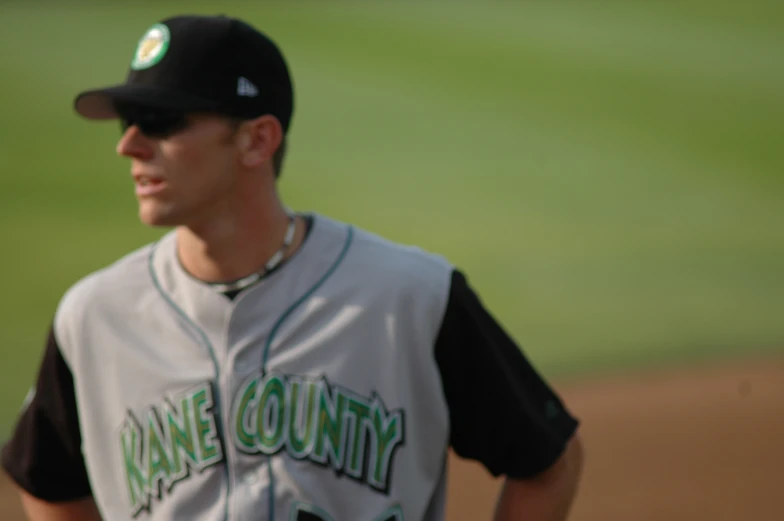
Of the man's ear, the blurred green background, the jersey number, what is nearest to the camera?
the jersey number

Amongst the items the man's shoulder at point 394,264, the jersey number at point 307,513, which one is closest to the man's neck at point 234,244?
the man's shoulder at point 394,264

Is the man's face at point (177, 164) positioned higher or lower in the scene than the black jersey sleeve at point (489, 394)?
higher

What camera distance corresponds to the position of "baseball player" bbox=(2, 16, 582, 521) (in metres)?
2.34

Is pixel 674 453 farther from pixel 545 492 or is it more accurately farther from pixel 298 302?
pixel 298 302

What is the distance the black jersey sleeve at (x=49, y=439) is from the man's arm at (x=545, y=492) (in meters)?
0.84

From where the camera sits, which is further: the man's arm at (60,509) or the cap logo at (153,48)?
the man's arm at (60,509)

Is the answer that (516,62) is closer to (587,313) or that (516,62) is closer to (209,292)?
(587,313)

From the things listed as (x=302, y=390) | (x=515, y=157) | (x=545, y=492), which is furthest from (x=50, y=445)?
(x=515, y=157)

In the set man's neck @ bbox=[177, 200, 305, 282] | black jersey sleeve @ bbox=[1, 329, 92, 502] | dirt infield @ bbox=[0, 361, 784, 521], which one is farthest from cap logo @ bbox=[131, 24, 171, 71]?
dirt infield @ bbox=[0, 361, 784, 521]

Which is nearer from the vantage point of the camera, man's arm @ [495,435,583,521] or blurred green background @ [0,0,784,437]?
man's arm @ [495,435,583,521]

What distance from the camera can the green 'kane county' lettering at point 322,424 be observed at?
2.35m

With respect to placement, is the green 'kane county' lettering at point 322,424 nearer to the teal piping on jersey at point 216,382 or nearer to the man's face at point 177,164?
the teal piping on jersey at point 216,382

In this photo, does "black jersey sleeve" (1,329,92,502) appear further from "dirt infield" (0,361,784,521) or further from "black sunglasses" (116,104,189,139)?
"dirt infield" (0,361,784,521)

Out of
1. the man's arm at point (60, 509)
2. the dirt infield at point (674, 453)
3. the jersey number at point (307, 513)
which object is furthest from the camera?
the dirt infield at point (674, 453)
